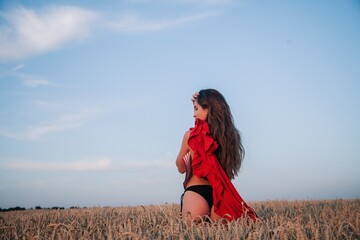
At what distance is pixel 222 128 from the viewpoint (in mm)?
5324

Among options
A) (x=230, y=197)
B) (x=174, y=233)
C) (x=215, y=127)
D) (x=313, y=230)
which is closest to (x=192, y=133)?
(x=215, y=127)

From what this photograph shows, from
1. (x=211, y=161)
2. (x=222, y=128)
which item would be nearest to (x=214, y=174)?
(x=211, y=161)

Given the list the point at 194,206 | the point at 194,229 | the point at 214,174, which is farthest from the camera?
the point at 214,174

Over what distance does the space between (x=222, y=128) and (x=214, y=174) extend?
76cm

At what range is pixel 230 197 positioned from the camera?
491 centimetres

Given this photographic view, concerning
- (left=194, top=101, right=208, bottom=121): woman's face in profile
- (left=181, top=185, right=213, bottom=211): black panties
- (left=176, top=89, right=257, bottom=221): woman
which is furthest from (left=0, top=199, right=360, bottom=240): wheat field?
(left=194, top=101, right=208, bottom=121): woman's face in profile

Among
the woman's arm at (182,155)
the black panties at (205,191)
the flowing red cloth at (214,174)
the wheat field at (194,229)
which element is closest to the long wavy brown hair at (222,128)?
the flowing red cloth at (214,174)

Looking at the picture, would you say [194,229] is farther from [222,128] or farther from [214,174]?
[222,128]

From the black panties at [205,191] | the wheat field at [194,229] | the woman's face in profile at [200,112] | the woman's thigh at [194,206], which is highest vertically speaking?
the woman's face in profile at [200,112]

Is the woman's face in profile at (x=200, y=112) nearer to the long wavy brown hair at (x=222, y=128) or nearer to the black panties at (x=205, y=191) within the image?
the long wavy brown hair at (x=222, y=128)

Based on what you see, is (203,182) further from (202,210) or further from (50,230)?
(50,230)

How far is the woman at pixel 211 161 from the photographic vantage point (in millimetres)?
4879

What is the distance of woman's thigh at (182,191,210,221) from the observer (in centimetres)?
482

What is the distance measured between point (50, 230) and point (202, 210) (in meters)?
1.98
